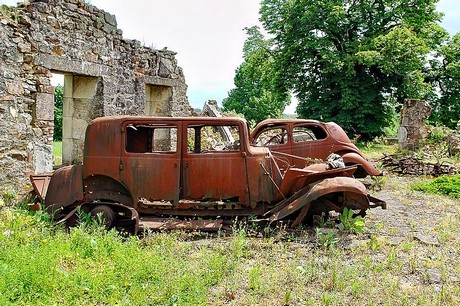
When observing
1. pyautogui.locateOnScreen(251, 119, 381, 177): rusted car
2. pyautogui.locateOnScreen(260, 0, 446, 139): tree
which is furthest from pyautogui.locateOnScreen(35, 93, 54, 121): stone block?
pyautogui.locateOnScreen(260, 0, 446, 139): tree

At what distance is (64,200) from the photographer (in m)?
6.06

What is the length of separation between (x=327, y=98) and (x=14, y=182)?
65.2ft

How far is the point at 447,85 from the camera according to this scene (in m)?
26.2

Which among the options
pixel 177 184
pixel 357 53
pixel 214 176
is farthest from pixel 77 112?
pixel 357 53

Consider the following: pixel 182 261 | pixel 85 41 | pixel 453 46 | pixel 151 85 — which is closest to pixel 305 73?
pixel 453 46

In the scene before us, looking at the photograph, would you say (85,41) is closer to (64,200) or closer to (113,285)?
(64,200)

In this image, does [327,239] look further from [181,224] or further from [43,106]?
[43,106]

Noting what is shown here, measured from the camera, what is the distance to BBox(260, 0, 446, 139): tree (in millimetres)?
21656

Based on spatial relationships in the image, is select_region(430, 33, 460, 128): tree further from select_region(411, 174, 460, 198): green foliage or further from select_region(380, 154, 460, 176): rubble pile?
select_region(411, 174, 460, 198): green foliage

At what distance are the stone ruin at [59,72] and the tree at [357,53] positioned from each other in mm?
14232

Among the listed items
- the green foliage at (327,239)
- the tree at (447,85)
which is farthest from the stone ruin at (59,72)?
the tree at (447,85)

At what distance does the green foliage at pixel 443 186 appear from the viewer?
32.2 feet

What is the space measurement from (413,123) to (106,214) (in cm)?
1482

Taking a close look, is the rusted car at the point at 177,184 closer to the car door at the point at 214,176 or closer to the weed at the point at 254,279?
the car door at the point at 214,176
